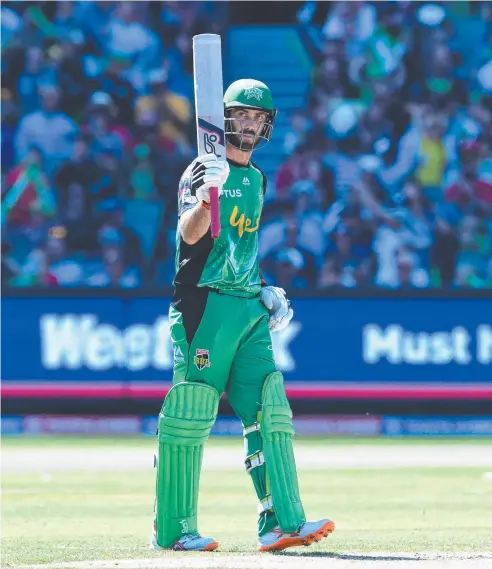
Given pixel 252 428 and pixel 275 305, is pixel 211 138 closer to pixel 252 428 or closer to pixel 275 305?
pixel 275 305

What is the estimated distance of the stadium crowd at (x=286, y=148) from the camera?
605 inches

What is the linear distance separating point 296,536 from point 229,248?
135cm

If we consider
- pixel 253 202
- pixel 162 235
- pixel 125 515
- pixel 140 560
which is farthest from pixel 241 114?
pixel 162 235

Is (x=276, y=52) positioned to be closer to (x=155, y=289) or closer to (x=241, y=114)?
(x=155, y=289)

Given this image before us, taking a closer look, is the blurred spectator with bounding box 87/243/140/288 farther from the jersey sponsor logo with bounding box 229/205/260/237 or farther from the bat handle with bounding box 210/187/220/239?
the bat handle with bounding box 210/187/220/239

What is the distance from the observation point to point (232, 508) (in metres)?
8.73

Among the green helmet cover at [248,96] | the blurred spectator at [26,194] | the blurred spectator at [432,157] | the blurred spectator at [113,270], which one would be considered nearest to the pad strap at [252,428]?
the green helmet cover at [248,96]

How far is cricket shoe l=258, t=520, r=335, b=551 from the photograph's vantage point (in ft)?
20.8

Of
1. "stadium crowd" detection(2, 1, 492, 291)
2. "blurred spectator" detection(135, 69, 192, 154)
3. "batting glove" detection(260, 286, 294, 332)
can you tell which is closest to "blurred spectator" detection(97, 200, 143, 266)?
"stadium crowd" detection(2, 1, 492, 291)

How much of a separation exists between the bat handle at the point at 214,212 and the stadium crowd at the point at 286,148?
837 cm

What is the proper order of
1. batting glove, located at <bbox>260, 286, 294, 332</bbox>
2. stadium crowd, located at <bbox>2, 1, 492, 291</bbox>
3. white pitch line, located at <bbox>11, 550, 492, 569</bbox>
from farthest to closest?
stadium crowd, located at <bbox>2, 1, 492, 291</bbox> < batting glove, located at <bbox>260, 286, 294, 332</bbox> < white pitch line, located at <bbox>11, 550, 492, 569</bbox>

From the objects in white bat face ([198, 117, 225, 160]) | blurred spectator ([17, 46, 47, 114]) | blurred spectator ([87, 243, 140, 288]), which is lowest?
white bat face ([198, 117, 225, 160])

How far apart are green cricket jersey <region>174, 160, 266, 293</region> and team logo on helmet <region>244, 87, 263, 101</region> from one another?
1.06ft

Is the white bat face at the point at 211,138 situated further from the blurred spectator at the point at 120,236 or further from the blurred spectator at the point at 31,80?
the blurred spectator at the point at 31,80
